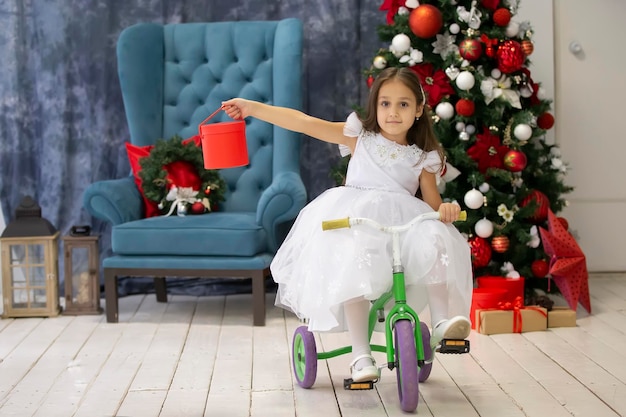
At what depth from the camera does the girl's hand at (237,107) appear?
9.12 ft

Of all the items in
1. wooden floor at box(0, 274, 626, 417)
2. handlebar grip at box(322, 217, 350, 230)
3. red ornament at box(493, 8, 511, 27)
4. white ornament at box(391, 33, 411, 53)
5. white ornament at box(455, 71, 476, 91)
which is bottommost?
wooden floor at box(0, 274, 626, 417)

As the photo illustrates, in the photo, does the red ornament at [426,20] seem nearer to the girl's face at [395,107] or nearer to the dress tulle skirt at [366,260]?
the girl's face at [395,107]

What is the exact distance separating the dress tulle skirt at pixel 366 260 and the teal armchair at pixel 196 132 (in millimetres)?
1168

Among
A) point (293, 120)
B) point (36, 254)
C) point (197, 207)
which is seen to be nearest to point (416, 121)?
point (293, 120)

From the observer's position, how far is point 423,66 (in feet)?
13.2

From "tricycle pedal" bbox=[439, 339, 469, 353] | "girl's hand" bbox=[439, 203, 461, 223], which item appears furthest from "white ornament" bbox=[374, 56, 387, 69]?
"tricycle pedal" bbox=[439, 339, 469, 353]

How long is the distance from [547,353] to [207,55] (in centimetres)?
227

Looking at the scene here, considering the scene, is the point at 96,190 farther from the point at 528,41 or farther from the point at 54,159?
the point at 528,41

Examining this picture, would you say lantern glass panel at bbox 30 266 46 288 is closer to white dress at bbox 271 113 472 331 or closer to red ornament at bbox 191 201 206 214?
red ornament at bbox 191 201 206 214

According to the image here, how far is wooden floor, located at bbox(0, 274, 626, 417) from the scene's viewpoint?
2695 mm

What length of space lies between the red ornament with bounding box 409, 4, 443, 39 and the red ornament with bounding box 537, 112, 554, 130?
661 millimetres

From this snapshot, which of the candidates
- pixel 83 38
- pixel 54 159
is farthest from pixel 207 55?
pixel 54 159

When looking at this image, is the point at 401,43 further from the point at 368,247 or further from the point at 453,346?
the point at 453,346

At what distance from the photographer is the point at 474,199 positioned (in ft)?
12.5
